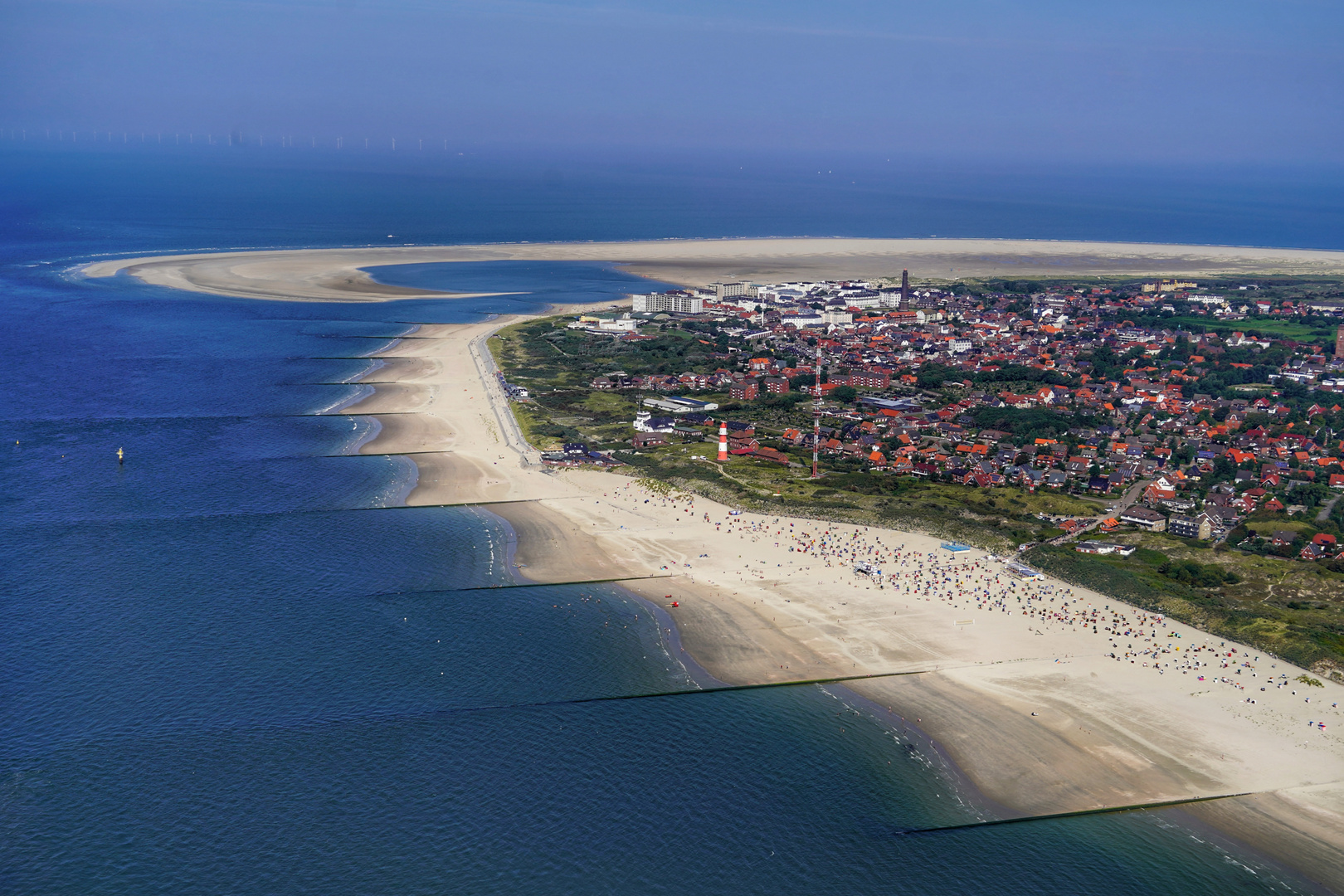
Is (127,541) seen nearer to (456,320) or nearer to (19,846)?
(19,846)

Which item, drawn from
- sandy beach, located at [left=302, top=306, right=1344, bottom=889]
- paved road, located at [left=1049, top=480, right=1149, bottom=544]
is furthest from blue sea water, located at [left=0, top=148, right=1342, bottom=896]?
paved road, located at [left=1049, top=480, right=1149, bottom=544]

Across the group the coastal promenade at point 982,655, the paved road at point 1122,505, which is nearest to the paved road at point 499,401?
the coastal promenade at point 982,655

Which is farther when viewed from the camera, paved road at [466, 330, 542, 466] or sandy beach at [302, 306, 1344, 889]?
paved road at [466, 330, 542, 466]

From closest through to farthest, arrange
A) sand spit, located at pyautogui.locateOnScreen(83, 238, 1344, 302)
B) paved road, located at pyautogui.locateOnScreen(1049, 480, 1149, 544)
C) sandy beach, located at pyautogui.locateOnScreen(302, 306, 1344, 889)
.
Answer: sandy beach, located at pyautogui.locateOnScreen(302, 306, 1344, 889), paved road, located at pyautogui.locateOnScreen(1049, 480, 1149, 544), sand spit, located at pyautogui.locateOnScreen(83, 238, 1344, 302)

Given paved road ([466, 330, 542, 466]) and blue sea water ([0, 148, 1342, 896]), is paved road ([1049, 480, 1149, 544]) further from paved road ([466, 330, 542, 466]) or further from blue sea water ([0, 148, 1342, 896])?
paved road ([466, 330, 542, 466])

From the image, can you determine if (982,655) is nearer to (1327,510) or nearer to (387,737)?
(387,737)

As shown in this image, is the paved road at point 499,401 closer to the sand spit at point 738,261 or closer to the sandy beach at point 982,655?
the sandy beach at point 982,655
